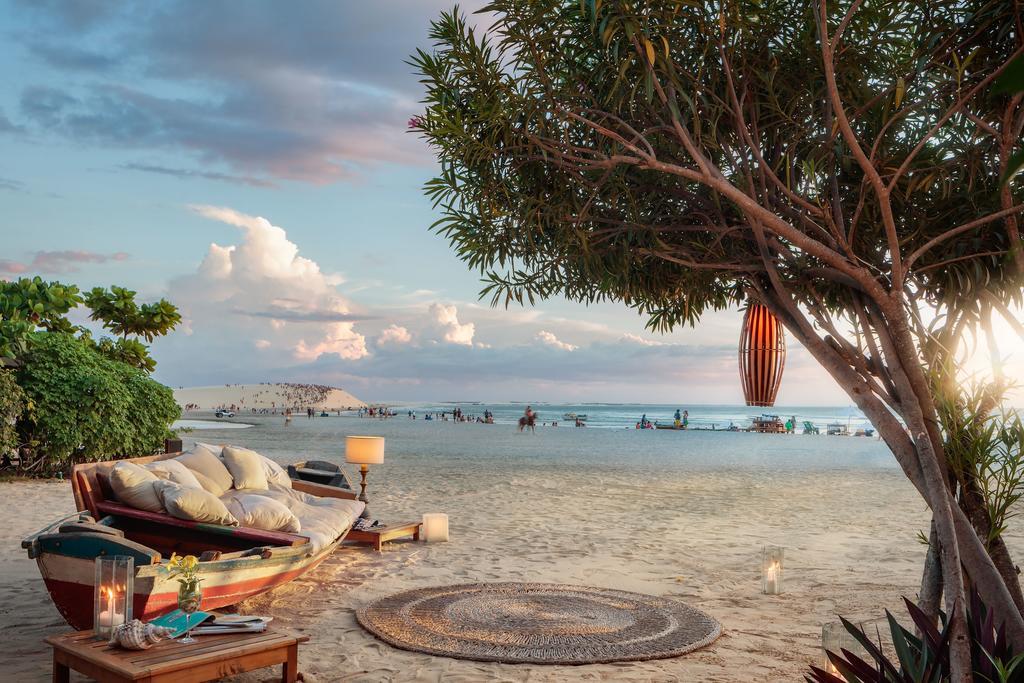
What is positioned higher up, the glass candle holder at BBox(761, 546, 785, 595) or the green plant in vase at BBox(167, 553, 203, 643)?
the green plant in vase at BBox(167, 553, 203, 643)

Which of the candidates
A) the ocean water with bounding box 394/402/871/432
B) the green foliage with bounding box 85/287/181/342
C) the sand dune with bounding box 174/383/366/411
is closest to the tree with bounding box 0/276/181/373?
the green foliage with bounding box 85/287/181/342

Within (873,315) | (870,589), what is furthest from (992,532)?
(870,589)

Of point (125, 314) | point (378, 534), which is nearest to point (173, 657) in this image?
point (378, 534)

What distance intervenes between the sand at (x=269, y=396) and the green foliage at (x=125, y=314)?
99.2m

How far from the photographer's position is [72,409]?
14656mm

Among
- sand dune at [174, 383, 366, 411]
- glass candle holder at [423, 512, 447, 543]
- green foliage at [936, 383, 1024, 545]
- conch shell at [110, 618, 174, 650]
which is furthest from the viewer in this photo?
sand dune at [174, 383, 366, 411]

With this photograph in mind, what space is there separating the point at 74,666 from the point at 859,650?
3.68m

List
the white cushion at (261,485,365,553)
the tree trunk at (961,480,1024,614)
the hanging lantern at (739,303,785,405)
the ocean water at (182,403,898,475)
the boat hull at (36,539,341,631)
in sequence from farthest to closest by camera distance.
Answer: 1. the ocean water at (182,403,898,475)
2. the white cushion at (261,485,365,553)
3. the hanging lantern at (739,303,785,405)
4. the boat hull at (36,539,341,631)
5. the tree trunk at (961,480,1024,614)

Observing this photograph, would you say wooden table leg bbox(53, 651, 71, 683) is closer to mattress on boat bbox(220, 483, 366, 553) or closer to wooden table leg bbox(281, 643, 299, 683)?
wooden table leg bbox(281, 643, 299, 683)

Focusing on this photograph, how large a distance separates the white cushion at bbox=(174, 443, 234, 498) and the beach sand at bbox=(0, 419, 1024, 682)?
1142mm

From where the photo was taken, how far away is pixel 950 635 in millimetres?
3535

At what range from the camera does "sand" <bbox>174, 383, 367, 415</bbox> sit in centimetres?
12438

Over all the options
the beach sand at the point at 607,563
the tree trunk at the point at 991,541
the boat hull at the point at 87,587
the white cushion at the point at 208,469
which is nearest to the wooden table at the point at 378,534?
the beach sand at the point at 607,563

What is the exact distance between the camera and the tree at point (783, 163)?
404cm
